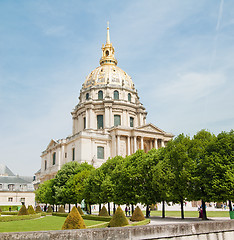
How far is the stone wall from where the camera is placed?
7164mm

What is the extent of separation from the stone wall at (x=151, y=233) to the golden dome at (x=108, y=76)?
6820cm

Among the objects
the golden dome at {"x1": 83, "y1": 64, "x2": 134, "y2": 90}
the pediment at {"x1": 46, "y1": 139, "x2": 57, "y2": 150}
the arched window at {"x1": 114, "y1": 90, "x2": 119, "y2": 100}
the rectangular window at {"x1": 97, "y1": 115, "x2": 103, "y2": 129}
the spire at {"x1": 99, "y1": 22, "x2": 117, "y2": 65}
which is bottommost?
the pediment at {"x1": 46, "y1": 139, "x2": 57, "y2": 150}

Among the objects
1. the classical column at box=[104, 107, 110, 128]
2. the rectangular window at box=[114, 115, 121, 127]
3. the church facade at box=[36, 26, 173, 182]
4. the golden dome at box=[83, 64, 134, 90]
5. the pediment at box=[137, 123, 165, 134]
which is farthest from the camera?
the golden dome at box=[83, 64, 134, 90]

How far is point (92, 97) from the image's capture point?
75562 mm

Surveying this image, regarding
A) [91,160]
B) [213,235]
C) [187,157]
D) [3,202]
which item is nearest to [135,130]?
[91,160]

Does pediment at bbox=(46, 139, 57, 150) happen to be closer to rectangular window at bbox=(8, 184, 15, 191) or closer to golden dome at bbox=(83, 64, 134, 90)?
rectangular window at bbox=(8, 184, 15, 191)

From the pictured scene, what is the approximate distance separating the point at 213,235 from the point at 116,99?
6627cm

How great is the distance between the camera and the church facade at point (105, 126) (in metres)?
61.4

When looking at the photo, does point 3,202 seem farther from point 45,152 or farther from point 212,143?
point 212,143

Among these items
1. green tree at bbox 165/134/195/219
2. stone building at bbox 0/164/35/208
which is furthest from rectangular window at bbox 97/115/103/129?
green tree at bbox 165/134/195/219

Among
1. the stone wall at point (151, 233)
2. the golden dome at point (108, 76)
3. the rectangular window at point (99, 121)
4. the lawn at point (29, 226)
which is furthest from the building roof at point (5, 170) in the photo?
the stone wall at point (151, 233)

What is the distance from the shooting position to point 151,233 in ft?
27.3

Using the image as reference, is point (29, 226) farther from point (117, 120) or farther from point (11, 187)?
point (117, 120)

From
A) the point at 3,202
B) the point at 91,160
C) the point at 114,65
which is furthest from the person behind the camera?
the point at 114,65
